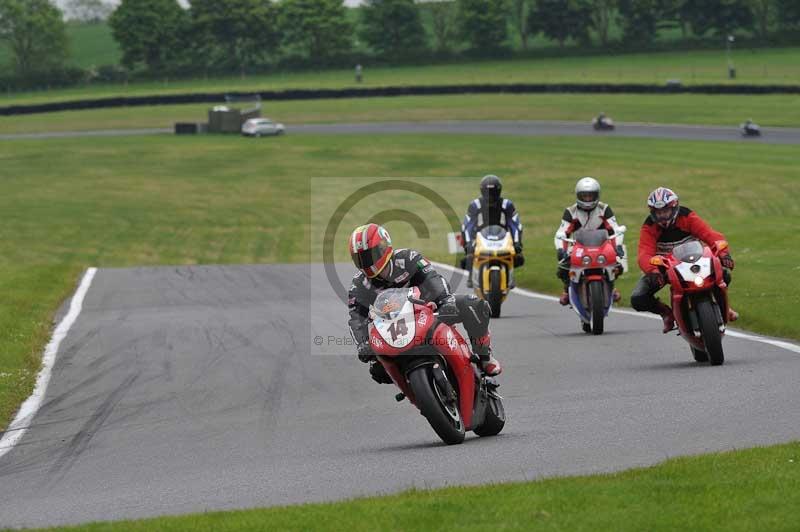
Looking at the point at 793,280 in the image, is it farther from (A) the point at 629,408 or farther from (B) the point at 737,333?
(A) the point at 629,408

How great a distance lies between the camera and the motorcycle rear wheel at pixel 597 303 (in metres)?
16.1

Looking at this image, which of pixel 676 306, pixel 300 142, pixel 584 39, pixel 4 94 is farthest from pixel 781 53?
pixel 676 306

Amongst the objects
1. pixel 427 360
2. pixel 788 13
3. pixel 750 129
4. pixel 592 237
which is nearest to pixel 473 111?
pixel 750 129

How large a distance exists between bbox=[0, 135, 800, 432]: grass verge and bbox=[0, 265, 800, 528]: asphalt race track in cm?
175

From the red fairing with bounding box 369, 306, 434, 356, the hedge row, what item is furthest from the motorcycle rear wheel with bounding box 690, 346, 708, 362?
the hedge row

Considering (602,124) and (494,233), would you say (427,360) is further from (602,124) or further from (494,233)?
(602,124)

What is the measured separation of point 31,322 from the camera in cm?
1975

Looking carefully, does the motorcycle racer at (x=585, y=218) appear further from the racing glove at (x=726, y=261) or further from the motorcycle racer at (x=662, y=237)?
the racing glove at (x=726, y=261)

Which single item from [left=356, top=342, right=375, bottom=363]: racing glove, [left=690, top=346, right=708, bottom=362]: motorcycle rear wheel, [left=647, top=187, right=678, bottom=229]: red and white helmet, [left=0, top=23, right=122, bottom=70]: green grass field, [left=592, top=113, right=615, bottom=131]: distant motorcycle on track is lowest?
[left=0, top=23, right=122, bottom=70]: green grass field

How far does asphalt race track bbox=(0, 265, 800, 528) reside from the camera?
8414mm

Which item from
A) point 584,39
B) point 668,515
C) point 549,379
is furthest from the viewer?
point 584,39

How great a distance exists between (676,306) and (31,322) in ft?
35.0

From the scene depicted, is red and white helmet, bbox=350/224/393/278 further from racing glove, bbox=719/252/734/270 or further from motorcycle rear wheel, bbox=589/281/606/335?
motorcycle rear wheel, bbox=589/281/606/335

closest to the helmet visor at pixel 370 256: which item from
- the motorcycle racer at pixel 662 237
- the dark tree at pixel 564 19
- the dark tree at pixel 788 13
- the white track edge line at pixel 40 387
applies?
the white track edge line at pixel 40 387
